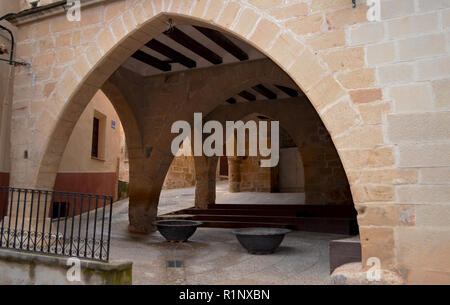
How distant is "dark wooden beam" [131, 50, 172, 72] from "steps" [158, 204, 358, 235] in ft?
9.74

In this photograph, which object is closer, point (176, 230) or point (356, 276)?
point (356, 276)

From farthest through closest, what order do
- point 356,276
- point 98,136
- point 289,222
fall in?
point 98,136 → point 289,222 → point 356,276

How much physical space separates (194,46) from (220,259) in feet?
11.0

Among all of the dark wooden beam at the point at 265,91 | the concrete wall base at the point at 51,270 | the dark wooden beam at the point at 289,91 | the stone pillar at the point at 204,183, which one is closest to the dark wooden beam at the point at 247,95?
the dark wooden beam at the point at 265,91

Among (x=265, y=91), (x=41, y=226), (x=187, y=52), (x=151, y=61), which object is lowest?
(x=41, y=226)

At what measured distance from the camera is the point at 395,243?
2.74 meters

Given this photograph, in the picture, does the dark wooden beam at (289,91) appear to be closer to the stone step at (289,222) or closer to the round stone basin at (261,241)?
the stone step at (289,222)

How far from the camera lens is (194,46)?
231 inches

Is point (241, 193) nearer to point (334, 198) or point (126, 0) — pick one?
point (334, 198)

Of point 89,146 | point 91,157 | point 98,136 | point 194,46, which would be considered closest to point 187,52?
point 194,46

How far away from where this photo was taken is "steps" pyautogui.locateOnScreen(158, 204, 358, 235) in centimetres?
665

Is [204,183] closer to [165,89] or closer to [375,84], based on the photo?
[165,89]

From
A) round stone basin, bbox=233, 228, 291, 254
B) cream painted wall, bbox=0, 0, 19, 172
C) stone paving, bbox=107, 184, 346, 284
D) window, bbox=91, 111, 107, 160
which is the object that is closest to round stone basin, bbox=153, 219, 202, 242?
stone paving, bbox=107, 184, 346, 284
